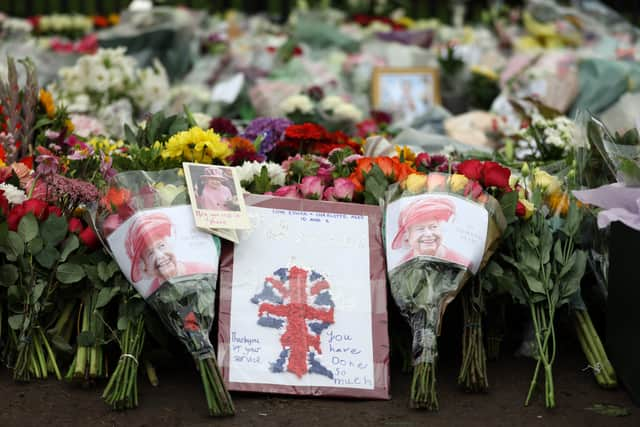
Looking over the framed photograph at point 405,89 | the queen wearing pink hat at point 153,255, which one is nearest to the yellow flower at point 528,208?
the queen wearing pink hat at point 153,255

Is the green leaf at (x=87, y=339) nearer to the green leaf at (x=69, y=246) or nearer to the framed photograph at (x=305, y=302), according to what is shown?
the green leaf at (x=69, y=246)

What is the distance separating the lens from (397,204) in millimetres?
2287

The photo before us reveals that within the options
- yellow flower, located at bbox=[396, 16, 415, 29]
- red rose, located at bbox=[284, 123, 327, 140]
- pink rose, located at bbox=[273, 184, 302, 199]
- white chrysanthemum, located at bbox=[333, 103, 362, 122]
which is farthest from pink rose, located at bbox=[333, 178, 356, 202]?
yellow flower, located at bbox=[396, 16, 415, 29]

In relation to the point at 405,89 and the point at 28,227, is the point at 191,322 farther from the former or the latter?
the point at 405,89

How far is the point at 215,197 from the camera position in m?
2.21

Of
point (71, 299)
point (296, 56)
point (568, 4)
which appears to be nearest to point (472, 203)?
point (71, 299)

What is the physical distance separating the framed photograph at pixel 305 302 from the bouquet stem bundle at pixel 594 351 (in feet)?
1.92

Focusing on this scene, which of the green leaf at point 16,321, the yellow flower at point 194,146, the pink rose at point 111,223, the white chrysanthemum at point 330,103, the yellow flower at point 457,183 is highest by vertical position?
the yellow flower at point 194,146

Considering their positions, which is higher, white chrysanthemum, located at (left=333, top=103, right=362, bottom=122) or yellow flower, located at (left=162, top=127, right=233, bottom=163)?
yellow flower, located at (left=162, top=127, right=233, bottom=163)

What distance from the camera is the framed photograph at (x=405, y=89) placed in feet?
16.4

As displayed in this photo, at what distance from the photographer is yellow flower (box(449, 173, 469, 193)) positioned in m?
2.28

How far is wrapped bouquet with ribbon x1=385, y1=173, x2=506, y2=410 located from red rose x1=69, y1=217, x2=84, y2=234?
0.85 meters

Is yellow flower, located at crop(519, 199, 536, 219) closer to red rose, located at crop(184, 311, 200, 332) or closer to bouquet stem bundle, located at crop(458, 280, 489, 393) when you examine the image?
bouquet stem bundle, located at crop(458, 280, 489, 393)

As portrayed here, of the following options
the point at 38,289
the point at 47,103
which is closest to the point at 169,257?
the point at 38,289
